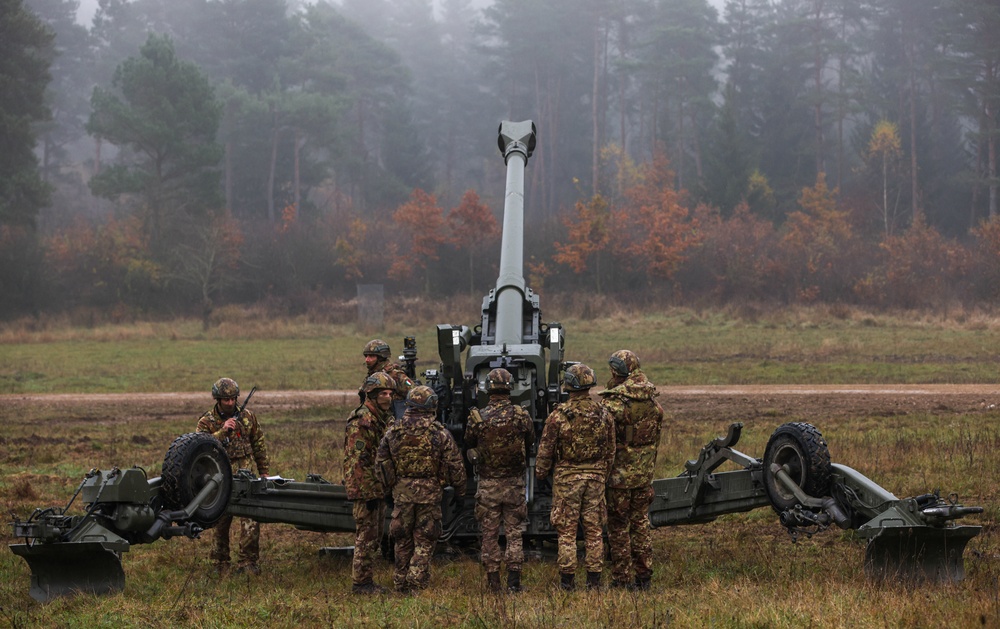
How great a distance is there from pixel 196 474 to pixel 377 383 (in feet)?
5.43

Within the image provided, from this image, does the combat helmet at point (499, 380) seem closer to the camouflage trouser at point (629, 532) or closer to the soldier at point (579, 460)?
the soldier at point (579, 460)

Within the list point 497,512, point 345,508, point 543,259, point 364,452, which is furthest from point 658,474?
point 543,259

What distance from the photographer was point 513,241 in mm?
11938

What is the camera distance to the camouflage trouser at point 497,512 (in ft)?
30.3

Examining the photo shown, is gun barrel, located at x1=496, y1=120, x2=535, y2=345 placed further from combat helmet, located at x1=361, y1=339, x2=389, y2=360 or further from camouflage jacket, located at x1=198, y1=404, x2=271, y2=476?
camouflage jacket, located at x1=198, y1=404, x2=271, y2=476

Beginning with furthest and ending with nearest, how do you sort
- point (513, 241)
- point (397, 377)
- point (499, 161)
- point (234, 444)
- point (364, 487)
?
point (499, 161) < point (513, 241) < point (397, 377) < point (234, 444) < point (364, 487)

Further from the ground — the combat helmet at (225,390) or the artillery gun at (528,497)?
the combat helmet at (225,390)

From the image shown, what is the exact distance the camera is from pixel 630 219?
5584 centimetres

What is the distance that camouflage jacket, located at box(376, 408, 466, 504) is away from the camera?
30.3 ft

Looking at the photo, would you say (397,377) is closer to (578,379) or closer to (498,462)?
(498,462)

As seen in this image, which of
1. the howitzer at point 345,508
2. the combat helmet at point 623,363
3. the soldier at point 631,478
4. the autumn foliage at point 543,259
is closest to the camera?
the howitzer at point 345,508

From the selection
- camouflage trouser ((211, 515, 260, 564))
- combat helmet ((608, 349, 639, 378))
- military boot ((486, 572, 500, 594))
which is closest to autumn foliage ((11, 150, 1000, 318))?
camouflage trouser ((211, 515, 260, 564))

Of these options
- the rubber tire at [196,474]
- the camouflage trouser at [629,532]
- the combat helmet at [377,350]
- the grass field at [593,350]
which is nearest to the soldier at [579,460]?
the camouflage trouser at [629,532]

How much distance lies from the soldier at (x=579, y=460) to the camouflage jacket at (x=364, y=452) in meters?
1.41
